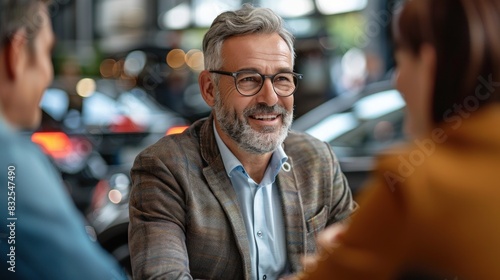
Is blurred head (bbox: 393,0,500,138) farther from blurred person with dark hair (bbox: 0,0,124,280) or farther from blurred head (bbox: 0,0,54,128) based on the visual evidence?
blurred head (bbox: 0,0,54,128)

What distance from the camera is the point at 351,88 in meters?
4.35

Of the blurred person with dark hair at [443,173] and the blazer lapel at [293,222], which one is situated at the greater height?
the blurred person with dark hair at [443,173]

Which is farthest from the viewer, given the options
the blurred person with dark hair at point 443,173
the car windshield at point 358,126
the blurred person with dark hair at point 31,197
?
the car windshield at point 358,126

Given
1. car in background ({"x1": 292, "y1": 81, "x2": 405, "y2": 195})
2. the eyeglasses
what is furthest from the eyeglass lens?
car in background ({"x1": 292, "y1": 81, "x2": 405, "y2": 195})

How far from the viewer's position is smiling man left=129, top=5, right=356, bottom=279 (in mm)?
1441

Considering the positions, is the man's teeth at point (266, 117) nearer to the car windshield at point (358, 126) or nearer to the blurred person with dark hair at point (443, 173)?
the blurred person with dark hair at point (443, 173)

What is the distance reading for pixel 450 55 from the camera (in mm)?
881

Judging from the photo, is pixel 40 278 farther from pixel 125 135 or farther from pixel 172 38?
pixel 172 38

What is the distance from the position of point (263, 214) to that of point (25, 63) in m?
0.57

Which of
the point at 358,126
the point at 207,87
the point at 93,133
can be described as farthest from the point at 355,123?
the point at 207,87

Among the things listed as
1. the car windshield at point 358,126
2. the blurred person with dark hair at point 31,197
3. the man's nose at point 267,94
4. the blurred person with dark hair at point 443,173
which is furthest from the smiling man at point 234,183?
the car windshield at point 358,126

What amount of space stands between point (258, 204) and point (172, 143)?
0.69 ft

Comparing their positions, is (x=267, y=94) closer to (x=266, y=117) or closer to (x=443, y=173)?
(x=266, y=117)

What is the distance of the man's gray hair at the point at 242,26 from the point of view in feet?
4.75
